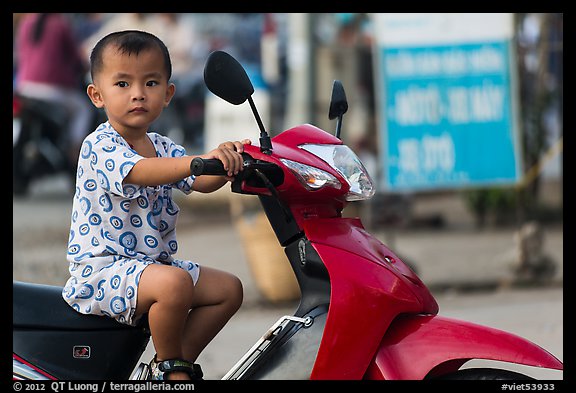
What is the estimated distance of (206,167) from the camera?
9.29 feet

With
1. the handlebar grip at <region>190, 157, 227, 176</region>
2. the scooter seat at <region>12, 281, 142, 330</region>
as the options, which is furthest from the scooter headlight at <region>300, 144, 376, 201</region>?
the scooter seat at <region>12, 281, 142, 330</region>

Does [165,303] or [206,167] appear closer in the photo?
[206,167]

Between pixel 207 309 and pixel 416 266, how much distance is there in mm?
4355

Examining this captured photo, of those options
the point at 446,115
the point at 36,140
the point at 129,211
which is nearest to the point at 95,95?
the point at 129,211

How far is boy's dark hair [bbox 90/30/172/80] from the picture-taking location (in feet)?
9.89

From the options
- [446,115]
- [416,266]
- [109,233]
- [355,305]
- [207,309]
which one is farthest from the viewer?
[416,266]

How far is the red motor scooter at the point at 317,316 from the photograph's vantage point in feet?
9.55

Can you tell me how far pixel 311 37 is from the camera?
24.7ft

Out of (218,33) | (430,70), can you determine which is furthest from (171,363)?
(218,33)

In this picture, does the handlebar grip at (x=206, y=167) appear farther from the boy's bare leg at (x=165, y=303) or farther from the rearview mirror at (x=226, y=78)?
the boy's bare leg at (x=165, y=303)

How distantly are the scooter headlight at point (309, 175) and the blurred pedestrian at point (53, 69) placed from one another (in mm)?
7771

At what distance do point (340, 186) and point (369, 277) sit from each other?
301 millimetres

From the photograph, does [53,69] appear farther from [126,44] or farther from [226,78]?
[226,78]
